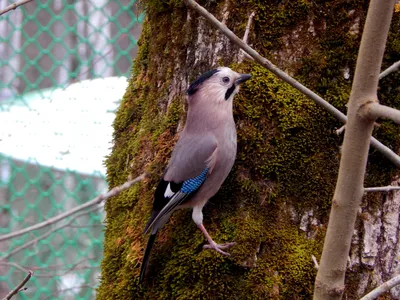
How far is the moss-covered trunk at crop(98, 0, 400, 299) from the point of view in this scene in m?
2.48

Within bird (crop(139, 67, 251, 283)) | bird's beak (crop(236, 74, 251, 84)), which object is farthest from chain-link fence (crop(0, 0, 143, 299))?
bird's beak (crop(236, 74, 251, 84))

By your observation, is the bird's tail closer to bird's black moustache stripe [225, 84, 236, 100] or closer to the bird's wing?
the bird's wing

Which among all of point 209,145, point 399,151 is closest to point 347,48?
point 399,151

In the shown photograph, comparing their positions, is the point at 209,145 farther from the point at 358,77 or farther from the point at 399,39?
the point at 358,77

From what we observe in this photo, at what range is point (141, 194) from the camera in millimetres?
2855

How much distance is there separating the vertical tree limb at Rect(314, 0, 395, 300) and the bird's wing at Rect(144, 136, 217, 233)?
0.96 m

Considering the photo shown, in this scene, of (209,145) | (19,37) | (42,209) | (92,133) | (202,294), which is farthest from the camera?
(19,37)

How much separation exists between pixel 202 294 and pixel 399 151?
0.96 m

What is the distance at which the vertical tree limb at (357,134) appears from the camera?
5.33ft

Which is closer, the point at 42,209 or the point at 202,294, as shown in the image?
the point at 202,294

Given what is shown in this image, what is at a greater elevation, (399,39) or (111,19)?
(111,19)

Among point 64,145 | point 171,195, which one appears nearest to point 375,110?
point 171,195

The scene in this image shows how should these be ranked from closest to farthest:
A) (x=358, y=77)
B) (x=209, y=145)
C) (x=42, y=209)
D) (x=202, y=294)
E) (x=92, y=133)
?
(x=358, y=77)
(x=202, y=294)
(x=209, y=145)
(x=92, y=133)
(x=42, y=209)

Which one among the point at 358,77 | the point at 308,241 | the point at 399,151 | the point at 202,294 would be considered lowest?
the point at 202,294
